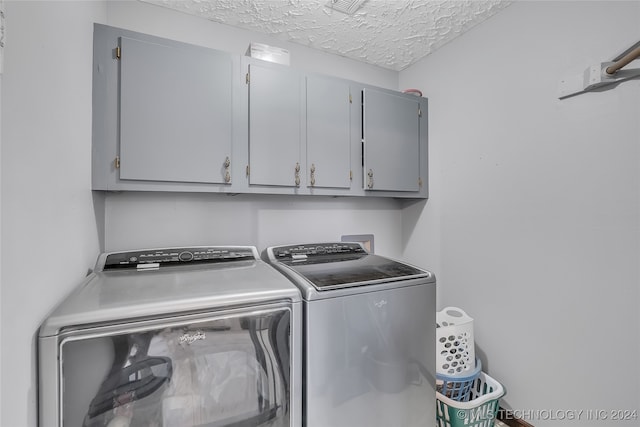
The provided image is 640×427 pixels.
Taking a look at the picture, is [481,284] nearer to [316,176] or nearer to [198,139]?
[316,176]

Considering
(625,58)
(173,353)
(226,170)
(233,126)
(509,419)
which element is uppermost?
(625,58)

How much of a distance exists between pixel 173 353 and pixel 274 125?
1.26m

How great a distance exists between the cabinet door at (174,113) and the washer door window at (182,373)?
0.82 m

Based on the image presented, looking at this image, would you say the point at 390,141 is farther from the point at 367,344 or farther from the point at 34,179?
the point at 34,179

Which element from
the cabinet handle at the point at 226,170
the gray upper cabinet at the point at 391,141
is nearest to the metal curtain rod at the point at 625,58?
the gray upper cabinet at the point at 391,141

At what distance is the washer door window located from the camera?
0.84 metres

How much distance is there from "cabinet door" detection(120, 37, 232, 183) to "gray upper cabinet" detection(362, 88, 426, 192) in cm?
94

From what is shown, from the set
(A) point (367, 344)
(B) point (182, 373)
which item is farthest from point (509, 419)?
(B) point (182, 373)

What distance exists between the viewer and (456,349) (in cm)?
172

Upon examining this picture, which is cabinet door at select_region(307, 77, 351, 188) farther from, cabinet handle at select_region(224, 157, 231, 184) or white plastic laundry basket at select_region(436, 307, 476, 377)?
white plastic laundry basket at select_region(436, 307, 476, 377)

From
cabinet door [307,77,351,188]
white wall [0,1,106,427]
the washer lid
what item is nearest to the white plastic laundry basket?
the washer lid

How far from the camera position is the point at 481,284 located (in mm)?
1862

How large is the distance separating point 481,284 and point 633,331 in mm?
701

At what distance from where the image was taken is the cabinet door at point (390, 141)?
1.96 metres
